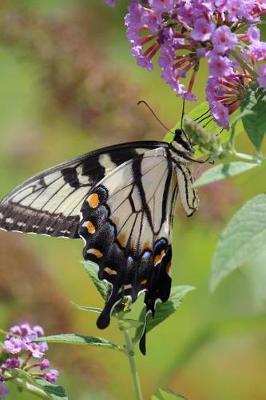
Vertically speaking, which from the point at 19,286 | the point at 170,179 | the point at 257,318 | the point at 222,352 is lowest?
the point at 222,352

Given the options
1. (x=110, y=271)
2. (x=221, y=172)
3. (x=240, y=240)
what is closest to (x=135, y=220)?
(x=110, y=271)

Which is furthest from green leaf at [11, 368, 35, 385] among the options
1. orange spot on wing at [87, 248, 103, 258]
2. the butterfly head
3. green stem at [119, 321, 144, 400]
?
the butterfly head

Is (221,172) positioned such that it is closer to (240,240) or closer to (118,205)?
(240,240)

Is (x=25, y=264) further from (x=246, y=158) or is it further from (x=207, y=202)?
(x=246, y=158)

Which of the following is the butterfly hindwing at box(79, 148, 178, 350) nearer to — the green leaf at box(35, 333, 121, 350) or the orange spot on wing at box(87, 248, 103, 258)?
the orange spot on wing at box(87, 248, 103, 258)

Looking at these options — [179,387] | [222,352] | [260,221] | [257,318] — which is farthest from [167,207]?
[222,352]

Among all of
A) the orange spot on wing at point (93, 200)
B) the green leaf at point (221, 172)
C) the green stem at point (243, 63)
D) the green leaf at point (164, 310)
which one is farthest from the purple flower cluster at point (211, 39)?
the orange spot on wing at point (93, 200)
